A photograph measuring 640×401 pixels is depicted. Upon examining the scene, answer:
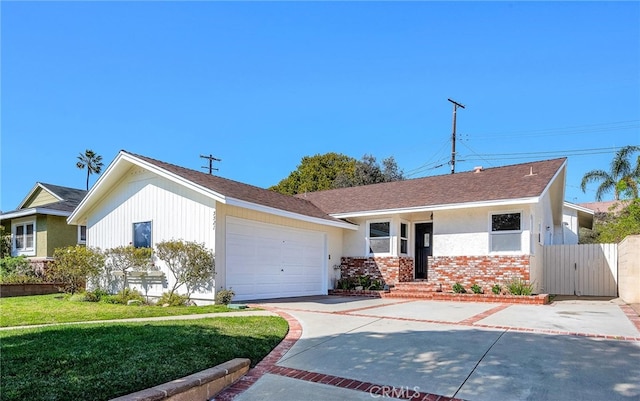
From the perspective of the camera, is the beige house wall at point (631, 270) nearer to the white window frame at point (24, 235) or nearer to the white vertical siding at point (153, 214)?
the white vertical siding at point (153, 214)

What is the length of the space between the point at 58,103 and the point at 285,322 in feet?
37.9

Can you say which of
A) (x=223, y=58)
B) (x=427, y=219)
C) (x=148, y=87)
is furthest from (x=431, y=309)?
(x=148, y=87)

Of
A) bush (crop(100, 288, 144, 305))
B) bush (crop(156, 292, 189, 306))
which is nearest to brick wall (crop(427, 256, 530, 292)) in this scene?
bush (crop(156, 292, 189, 306))

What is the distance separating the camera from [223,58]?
13695 millimetres

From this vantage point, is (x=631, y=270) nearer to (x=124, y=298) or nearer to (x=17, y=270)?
(x=124, y=298)

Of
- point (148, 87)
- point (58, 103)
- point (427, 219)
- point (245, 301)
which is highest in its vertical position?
point (148, 87)

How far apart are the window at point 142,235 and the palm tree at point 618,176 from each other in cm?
2343

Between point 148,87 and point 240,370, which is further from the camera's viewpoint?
point 148,87

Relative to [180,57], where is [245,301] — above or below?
below

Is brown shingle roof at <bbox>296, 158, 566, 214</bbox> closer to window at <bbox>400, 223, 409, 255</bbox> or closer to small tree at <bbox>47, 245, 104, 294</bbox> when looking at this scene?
window at <bbox>400, 223, 409, 255</bbox>

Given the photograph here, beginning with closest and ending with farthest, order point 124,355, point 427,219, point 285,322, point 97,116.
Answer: point 124,355 < point 285,322 < point 427,219 < point 97,116

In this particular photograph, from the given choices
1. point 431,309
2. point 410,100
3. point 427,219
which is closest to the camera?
point 431,309

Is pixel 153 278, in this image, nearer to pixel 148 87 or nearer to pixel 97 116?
pixel 148 87

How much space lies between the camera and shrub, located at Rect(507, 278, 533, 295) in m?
12.3
